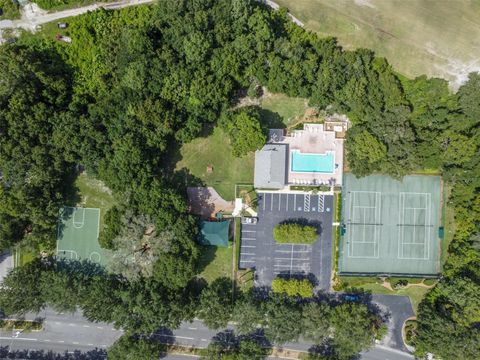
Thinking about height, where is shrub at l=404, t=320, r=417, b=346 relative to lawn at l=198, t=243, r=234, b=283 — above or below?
below

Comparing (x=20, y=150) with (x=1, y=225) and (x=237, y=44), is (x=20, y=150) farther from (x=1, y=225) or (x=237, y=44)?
(x=237, y=44)

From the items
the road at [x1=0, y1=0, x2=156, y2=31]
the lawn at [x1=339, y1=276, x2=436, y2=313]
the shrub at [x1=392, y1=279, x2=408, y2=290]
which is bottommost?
the lawn at [x1=339, y1=276, x2=436, y2=313]

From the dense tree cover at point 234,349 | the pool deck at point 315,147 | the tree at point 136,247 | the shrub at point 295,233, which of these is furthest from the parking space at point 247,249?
the tree at point 136,247

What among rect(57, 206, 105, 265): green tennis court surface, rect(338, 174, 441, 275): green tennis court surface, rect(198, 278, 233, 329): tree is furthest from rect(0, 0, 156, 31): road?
rect(338, 174, 441, 275): green tennis court surface

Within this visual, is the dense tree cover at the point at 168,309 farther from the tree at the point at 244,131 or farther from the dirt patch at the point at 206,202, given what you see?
the tree at the point at 244,131

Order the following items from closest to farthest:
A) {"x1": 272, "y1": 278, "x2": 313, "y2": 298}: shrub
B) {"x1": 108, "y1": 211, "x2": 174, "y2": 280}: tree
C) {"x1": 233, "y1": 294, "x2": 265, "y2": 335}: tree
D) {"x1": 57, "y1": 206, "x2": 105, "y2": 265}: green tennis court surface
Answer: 1. {"x1": 108, "y1": 211, "x2": 174, "y2": 280}: tree
2. {"x1": 233, "y1": 294, "x2": 265, "y2": 335}: tree
3. {"x1": 272, "y1": 278, "x2": 313, "y2": 298}: shrub
4. {"x1": 57, "y1": 206, "x2": 105, "y2": 265}: green tennis court surface

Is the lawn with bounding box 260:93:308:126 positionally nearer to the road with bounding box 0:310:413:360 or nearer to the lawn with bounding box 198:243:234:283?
the lawn with bounding box 198:243:234:283

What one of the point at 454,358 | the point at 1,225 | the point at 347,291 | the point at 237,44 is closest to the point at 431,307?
the point at 454,358
